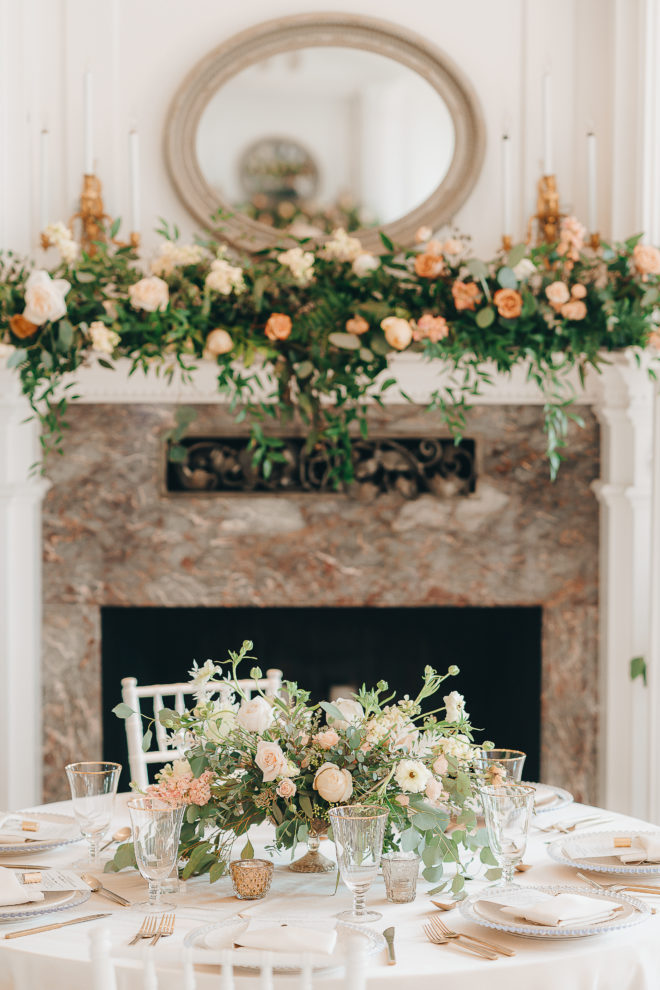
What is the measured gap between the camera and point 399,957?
54.2 inches

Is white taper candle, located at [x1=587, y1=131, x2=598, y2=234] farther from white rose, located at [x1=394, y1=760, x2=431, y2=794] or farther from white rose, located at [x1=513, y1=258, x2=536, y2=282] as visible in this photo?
white rose, located at [x1=394, y1=760, x2=431, y2=794]

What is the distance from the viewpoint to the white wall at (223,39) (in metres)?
3.21

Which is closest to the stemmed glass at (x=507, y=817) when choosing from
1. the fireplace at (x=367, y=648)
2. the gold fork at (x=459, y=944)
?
the gold fork at (x=459, y=944)

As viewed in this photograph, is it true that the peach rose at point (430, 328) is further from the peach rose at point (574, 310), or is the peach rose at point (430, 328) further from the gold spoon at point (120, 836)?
the gold spoon at point (120, 836)

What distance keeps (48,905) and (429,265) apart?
179 centimetres

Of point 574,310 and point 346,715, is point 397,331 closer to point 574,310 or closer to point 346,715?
point 574,310

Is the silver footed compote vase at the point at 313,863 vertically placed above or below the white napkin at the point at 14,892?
below

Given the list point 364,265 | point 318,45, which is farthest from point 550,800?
point 318,45

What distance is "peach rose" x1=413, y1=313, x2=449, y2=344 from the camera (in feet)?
8.83

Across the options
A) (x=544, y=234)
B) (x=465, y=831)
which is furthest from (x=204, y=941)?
(x=544, y=234)

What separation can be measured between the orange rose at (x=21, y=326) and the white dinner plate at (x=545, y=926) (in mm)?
1800

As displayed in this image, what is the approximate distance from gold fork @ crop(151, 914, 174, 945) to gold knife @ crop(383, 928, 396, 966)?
0.29m

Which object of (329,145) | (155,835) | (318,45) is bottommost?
(155,835)

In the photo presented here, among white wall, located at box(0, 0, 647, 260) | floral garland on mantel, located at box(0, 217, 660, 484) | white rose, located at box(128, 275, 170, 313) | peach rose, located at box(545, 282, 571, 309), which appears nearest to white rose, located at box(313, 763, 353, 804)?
floral garland on mantel, located at box(0, 217, 660, 484)
